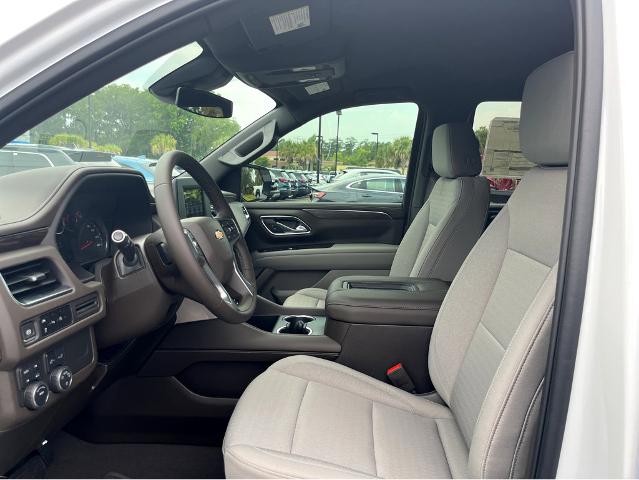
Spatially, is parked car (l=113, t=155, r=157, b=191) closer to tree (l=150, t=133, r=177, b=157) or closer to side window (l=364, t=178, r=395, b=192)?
tree (l=150, t=133, r=177, b=157)

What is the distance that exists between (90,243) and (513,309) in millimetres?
1102

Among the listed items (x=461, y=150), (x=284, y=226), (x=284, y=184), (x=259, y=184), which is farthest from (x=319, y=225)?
(x=461, y=150)

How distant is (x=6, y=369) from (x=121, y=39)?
66 centimetres

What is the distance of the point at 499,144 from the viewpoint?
272cm

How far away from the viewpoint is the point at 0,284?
96 cm

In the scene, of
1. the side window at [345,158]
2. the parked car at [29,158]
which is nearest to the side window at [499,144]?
the side window at [345,158]

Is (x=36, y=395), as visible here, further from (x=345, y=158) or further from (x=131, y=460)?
(x=345, y=158)

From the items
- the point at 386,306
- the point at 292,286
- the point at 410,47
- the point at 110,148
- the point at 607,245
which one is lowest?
the point at 292,286

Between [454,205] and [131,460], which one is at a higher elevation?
[454,205]

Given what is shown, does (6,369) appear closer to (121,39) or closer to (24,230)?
(24,230)

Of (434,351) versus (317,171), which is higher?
(317,171)

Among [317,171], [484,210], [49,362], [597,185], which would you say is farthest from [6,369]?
[317,171]

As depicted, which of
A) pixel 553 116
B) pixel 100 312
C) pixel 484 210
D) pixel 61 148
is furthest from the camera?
pixel 484 210

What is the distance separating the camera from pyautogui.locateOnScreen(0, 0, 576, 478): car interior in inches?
40.5
